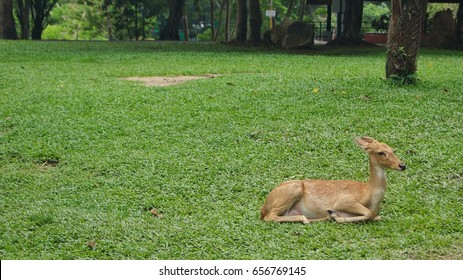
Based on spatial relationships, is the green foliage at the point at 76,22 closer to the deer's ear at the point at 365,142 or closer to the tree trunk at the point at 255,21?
the tree trunk at the point at 255,21

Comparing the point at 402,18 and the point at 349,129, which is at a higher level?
the point at 402,18

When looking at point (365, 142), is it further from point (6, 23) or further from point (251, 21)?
point (6, 23)

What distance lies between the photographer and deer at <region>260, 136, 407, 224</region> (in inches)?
228

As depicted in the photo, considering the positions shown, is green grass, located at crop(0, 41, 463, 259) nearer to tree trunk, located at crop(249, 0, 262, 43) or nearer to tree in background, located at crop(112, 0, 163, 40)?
tree trunk, located at crop(249, 0, 262, 43)

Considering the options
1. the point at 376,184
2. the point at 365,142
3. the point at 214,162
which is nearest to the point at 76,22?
the point at 214,162

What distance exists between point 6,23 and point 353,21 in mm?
14723

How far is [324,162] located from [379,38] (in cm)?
3212

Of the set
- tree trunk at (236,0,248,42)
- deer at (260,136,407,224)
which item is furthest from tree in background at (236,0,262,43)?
deer at (260,136,407,224)

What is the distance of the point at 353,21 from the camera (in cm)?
2741

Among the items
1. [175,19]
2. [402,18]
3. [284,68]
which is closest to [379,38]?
[175,19]

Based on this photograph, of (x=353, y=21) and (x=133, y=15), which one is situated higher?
(x=353, y=21)

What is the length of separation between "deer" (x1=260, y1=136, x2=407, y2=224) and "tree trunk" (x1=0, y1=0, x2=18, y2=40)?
26.3 meters

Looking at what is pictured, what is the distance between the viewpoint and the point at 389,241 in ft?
18.2
